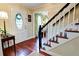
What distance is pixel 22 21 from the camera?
3.89ft

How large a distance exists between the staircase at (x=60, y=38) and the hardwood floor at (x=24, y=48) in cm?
10

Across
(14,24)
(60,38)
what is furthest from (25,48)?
(60,38)

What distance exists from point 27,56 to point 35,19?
0.48m

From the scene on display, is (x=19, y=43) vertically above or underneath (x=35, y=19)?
underneath

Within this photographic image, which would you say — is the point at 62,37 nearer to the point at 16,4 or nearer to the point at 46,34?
the point at 46,34

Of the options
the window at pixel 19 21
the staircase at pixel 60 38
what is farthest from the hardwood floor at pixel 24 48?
the window at pixel 19 21

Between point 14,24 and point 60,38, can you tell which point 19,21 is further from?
point 60,38

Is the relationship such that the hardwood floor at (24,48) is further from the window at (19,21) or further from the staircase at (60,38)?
the window at (19,21)

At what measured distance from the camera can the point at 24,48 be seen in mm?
1187

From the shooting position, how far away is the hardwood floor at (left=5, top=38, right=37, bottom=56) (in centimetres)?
116

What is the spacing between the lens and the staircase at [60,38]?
1.12 metres

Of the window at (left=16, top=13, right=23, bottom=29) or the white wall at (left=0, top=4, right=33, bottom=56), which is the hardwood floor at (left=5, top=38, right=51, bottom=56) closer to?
the white wall at (left=0, top=4, right=33, bottom=56)

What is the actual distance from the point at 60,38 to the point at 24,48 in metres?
0.49

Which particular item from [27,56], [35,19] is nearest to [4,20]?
[35,19]
